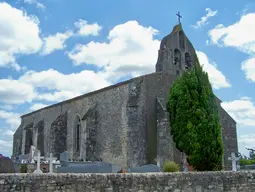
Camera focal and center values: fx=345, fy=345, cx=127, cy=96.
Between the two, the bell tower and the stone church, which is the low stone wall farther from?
the bell tower

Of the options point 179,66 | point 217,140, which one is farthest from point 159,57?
point 217,140

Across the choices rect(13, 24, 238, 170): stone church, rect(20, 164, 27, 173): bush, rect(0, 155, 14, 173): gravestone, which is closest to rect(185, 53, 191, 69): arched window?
rect(13, 24, 238, 170): stone church

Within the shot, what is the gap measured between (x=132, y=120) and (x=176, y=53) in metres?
6.86

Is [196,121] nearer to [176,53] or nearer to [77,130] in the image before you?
[176,53]

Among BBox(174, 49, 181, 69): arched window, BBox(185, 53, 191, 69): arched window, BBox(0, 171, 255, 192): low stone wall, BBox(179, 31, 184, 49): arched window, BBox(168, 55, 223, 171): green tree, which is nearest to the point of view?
BBox(0, 171, 255, 192): low stone wall

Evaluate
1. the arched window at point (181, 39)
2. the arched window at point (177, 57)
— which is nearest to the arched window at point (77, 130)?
the arched window at point (177, 57)

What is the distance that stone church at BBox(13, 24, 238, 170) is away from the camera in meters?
23.5

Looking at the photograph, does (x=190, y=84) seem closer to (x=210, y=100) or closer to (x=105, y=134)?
(x=210, y=100)

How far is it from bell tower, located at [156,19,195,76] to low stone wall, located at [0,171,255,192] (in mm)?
13885

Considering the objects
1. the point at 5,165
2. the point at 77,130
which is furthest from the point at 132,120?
the point at 5,165

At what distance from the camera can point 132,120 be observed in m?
23.7

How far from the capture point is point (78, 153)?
29.2 meters

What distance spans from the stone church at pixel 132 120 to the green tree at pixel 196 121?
1.73m

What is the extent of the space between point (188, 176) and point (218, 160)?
27.2 ft
